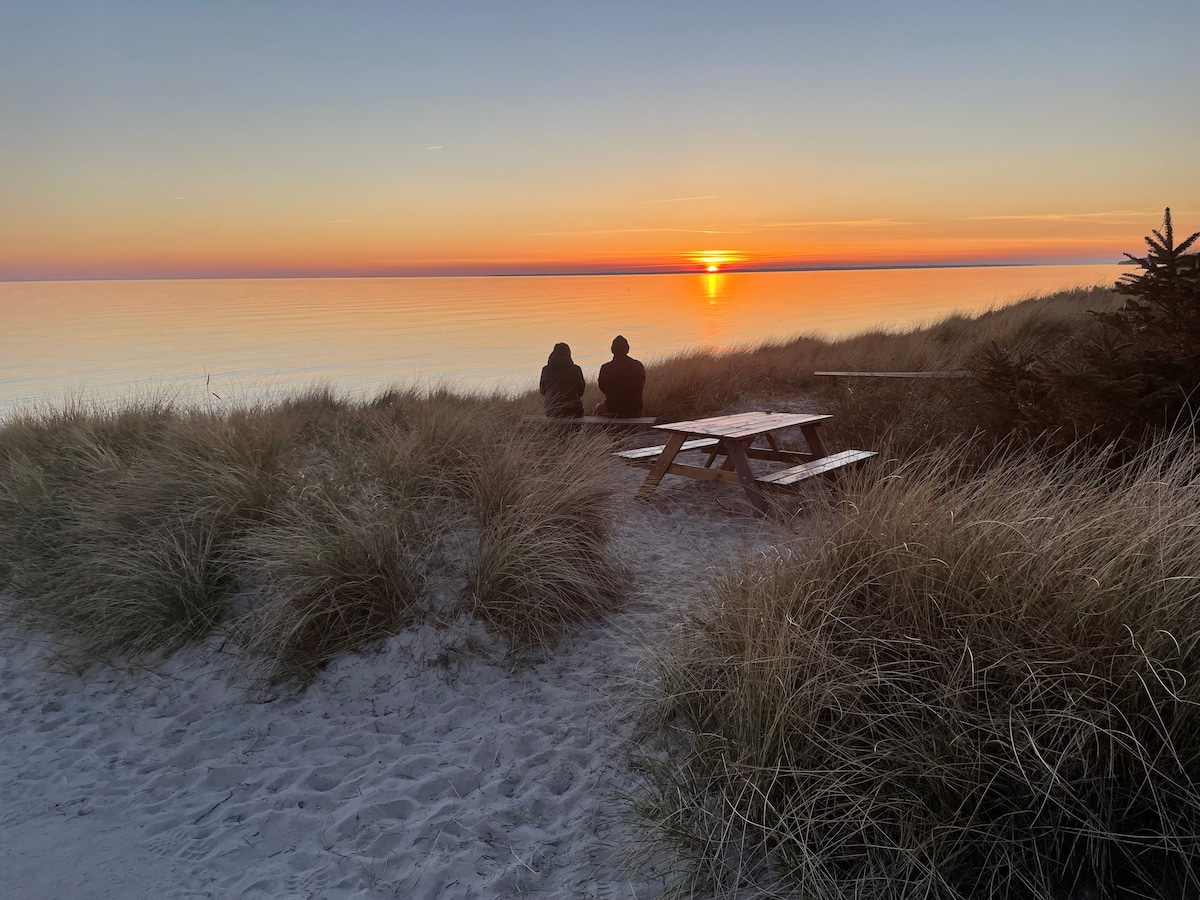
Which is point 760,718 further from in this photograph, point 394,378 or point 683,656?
point 394,378

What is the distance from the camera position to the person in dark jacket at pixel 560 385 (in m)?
8.59

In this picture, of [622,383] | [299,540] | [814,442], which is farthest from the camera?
[622,383]

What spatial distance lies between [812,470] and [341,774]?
171 inches

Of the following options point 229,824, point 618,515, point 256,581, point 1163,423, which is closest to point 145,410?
point 256,581

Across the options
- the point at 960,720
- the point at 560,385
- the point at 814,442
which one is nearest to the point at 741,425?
the point at 814,442

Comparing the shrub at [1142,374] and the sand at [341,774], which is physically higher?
the shrub at [1142,374]

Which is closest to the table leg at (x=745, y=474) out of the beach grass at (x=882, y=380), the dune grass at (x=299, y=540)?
the dune grass at (x=299, y=540)

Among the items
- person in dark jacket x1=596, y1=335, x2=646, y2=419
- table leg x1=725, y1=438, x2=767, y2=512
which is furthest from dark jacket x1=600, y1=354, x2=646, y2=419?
table leg x1=725, y1=438, x2=767, y2=512

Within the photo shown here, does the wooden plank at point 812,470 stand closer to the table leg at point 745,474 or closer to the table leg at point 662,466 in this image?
the table leg at point 745,474

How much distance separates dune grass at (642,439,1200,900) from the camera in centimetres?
225

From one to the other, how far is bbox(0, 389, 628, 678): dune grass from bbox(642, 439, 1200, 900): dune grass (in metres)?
1.54

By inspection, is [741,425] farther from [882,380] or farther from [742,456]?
[882,380]

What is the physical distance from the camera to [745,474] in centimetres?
619

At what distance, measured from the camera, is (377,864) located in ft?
9.16
